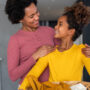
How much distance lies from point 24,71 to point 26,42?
0.56 feet

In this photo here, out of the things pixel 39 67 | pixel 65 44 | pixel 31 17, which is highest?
pixel 31 17

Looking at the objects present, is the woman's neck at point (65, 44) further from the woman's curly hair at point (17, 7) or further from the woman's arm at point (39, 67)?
the woman's curly hair at point (17, 7)

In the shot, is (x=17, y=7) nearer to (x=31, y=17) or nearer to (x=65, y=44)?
(x=31, y=17)

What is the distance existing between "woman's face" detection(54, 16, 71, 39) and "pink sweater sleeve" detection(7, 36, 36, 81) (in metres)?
0.20

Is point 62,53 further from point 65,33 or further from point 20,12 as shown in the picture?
point 20,12

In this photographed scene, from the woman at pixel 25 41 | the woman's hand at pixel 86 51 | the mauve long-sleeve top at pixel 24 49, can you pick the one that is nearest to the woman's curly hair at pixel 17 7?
the woman at pixel 25 41

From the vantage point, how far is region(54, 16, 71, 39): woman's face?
88 cm

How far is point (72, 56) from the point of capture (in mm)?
886

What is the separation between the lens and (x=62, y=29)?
887 millimetres

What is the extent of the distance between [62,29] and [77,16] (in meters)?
0.11

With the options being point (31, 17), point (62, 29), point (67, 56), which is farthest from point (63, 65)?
point (31, 17)

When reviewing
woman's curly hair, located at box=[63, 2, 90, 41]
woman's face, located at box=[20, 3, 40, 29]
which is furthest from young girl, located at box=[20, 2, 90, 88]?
woman's face, located at box=[20, 3, 40, 29]

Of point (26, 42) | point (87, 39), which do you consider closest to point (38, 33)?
point (26, 42)

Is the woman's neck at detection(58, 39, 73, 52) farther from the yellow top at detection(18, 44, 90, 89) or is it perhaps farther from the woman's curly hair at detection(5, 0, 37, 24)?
the woman's curly hair at detection(5, 0, 37, 24)
